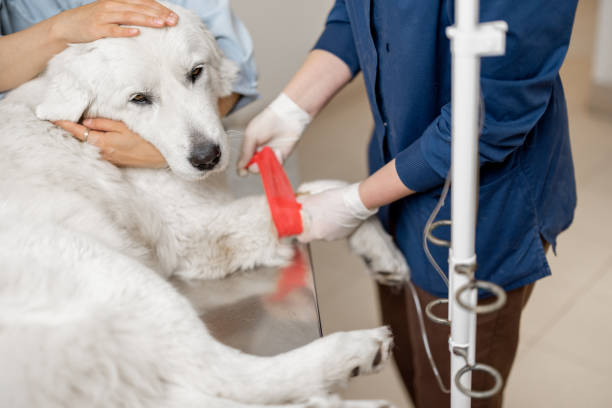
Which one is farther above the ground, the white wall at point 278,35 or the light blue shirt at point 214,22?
the light blue shirt at point 214,22

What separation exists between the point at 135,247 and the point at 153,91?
1.24 feet

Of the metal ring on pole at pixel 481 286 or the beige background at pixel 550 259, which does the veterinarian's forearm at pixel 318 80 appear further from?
the metal ring on pole at pixel 481 286

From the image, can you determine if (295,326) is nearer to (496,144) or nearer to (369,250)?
(369,250)

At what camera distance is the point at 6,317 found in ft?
3.04

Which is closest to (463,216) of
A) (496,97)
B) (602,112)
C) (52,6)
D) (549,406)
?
(496,97)

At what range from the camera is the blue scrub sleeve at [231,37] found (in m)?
1.60

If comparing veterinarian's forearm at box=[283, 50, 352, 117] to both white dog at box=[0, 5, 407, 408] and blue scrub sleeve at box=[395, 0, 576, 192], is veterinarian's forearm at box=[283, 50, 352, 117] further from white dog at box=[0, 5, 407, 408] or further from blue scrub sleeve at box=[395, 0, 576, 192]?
blue scrub sleeve at box=[395, 0, 576, 192]

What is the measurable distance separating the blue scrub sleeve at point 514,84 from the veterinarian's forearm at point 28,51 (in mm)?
869

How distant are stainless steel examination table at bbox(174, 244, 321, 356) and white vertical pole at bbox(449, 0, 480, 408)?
387 millimetres

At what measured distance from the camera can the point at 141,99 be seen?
1346 millimetres

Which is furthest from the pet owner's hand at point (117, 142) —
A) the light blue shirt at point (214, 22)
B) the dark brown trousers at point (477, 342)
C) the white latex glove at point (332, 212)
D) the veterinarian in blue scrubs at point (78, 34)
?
the dark brown trousers at point (477, 342)

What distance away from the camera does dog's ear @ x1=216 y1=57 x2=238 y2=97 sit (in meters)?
1.55

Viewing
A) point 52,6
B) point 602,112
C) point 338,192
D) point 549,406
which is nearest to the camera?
point 338,192

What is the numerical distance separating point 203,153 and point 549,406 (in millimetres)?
1686
